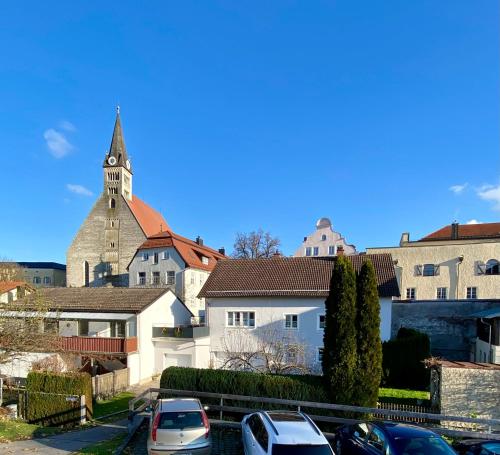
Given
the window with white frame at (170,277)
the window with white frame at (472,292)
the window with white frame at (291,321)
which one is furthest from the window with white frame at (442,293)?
the window with white frame at (170,277)

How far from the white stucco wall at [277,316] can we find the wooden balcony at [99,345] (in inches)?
220

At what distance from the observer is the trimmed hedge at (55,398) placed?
45.4 ft

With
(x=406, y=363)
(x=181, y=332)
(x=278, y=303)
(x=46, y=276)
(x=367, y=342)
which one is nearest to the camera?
(x=367, y=342)

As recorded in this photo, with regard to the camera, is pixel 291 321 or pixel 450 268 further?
pixel 450 268

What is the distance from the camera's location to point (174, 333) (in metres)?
24.3

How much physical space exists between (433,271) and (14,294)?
3586 centimetres

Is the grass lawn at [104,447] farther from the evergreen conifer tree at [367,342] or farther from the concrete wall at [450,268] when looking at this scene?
the concrete wall at [450,268]

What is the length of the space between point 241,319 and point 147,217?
3329cm

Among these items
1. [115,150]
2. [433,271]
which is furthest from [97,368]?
[115,150]

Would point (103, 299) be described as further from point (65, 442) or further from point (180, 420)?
point (180, 420)

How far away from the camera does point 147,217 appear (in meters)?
53.8

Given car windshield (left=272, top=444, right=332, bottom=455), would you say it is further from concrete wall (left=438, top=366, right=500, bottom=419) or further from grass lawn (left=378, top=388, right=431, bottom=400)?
grass lawn (left=378, top=388, right=431, bottom=400)

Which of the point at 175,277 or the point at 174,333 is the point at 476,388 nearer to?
the point at 174,333

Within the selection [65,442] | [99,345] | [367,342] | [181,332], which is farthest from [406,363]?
[99,345]
